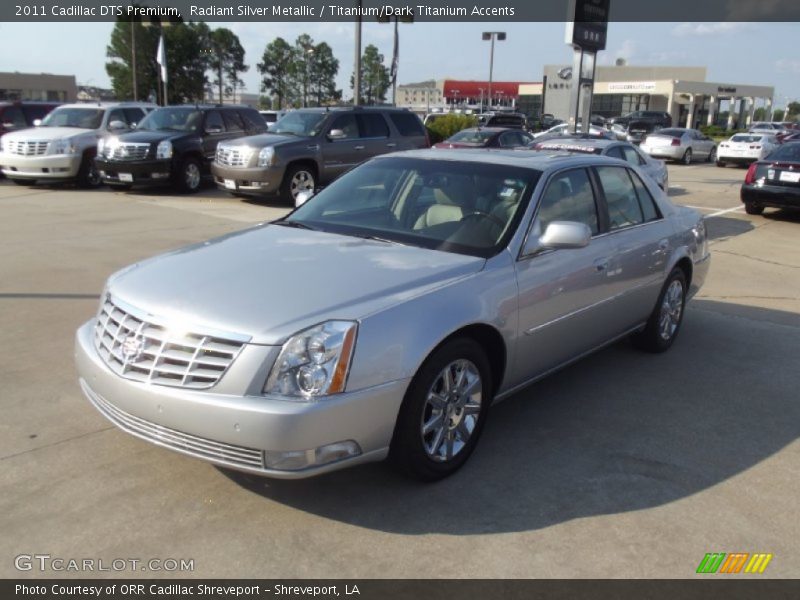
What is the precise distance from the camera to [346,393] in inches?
123

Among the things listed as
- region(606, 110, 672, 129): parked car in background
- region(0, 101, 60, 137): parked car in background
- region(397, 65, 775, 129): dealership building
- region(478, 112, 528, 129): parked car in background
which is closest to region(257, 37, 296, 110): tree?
region(397, 65, 775, 129): dealership building

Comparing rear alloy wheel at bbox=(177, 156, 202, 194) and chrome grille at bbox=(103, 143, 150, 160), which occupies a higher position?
chrome grille at bbox=(103, 143, 150, 160)

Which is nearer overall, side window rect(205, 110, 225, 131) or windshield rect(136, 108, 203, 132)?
windshield rect(136, 108, 203, 132)

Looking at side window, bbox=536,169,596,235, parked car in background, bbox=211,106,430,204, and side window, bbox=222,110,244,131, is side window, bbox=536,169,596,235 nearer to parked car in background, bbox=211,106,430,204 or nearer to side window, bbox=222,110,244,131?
parked car in background, bbox=211,106,430,204

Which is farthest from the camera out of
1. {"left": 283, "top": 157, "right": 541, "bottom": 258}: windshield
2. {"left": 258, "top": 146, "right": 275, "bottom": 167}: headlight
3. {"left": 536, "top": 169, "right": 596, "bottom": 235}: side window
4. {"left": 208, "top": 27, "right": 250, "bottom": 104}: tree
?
{"left": 208, "top": 27, "right": 250, "bottom": 104}: tree

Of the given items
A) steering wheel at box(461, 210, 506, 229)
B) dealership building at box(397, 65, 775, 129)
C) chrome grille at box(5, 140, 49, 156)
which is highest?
dealership building at box(397, 65, 775, 129)

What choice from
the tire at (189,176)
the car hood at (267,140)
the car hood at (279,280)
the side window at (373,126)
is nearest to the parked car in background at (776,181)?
the side window at (373,126)

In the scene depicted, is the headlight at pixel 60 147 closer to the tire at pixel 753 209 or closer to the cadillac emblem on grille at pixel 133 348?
the cadillac emblem on grille at pixel 133 348

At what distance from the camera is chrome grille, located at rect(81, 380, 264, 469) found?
10.2 feet

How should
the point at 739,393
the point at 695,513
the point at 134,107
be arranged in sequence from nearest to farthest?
the point at 695,513
the point at 739,393
the point at 134,107

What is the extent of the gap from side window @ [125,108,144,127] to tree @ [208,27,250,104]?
71.1 metres

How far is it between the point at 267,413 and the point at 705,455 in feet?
8.47

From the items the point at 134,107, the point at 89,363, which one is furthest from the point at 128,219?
the point at 89,363
